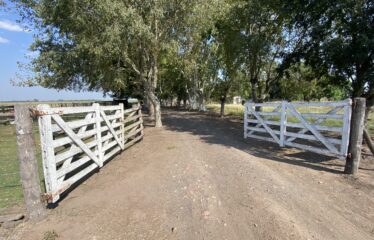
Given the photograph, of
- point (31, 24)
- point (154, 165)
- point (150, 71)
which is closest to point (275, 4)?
point (150, 71)

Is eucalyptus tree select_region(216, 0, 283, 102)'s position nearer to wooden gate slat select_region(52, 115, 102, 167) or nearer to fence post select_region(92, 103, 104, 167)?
fence post select_region(92, 103, 104, 167)

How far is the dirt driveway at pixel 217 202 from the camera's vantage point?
3.58 m

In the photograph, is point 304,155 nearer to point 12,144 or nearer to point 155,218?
point 155,218

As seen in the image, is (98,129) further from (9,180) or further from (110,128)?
(9,180)

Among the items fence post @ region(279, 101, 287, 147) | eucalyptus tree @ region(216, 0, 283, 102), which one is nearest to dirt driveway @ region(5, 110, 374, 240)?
fence post @ region(279, 101, 287, 147)

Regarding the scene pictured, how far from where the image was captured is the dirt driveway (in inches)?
141

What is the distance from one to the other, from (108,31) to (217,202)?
8270mm

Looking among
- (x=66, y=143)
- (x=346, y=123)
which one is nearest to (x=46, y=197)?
(x=66, y=143)

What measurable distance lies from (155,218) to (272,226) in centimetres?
172

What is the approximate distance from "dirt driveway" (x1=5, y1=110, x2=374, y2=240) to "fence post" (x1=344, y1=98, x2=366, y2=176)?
287 mm

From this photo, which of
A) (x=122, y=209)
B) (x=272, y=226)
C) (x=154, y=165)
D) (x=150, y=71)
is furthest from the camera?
(x=150, y=71)

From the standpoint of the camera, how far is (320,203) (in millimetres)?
4316

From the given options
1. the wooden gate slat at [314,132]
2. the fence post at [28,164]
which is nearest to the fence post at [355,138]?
the wooden gate slat at [314,132]

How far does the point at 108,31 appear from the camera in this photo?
10.0 meters
